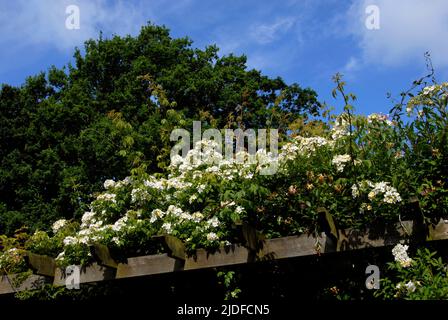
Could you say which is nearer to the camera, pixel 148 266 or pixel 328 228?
pixel 328 228

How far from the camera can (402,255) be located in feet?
12.5

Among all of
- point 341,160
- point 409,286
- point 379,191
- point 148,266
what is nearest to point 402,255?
point 409,286

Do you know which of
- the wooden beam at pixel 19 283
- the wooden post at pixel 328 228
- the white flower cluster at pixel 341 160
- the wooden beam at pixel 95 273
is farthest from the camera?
the wooden beam at pixel 19 283

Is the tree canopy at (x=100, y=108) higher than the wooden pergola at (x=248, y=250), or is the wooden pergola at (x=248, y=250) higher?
the tree canopy at (x=100, y=108)

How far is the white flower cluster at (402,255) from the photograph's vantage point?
380 centimetres

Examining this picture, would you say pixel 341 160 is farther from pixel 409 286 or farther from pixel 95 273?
pixel 95 273

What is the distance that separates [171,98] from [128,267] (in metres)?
11.6

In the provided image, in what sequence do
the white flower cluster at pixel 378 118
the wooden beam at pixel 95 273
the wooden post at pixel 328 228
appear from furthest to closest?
1. the wooden beam at pixel 95 273
2. the white flower cluster at pixel 378 118
3. the wooden post at pixel 328 228

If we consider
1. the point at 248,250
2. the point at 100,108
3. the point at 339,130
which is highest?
the point at 100,108

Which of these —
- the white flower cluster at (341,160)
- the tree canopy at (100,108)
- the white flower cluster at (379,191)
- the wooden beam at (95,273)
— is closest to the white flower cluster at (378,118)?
the white flower cluster at (341,160)

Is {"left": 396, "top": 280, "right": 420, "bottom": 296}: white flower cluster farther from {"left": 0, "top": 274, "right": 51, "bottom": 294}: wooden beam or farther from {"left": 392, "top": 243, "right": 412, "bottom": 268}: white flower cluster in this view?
{"left": 0, "top": 274, "right": 51, "bottom": 294}: wooden beam

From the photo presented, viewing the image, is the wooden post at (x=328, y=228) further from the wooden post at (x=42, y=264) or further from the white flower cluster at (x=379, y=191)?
the wooden post at (x=42, y=264)
